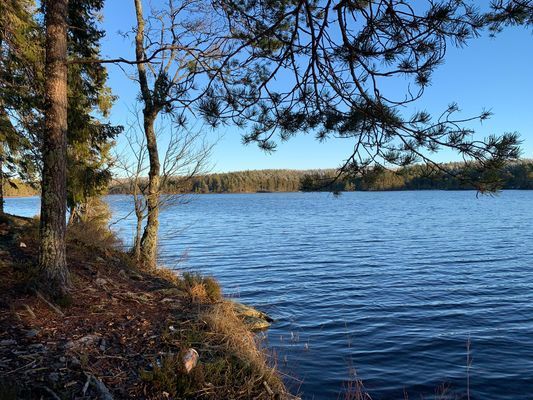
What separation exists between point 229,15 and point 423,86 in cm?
281

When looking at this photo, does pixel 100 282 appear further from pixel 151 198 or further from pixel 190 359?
pixel 151 198

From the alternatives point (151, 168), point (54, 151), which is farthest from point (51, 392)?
point (151, 168)

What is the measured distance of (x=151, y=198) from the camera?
12609mm

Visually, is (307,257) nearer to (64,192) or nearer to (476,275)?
(476,275)

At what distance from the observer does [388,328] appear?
10602 millimetres

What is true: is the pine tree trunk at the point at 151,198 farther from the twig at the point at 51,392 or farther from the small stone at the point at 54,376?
the twig at the point at 51,392

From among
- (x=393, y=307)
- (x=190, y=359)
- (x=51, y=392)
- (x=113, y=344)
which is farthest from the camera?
(x=393, y=307)

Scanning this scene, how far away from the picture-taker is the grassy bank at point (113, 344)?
443cm

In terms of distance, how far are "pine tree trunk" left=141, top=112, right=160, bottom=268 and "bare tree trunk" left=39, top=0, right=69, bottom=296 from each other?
239 inches

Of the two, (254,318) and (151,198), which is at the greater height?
(151,198)

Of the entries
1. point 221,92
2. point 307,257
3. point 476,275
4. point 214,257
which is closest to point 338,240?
point 307,257

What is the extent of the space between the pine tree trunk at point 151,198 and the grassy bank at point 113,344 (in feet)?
13.7

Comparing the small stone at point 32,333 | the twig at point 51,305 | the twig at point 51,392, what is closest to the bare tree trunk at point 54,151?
the twig at point 51,305

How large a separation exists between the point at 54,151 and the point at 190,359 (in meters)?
3.29
